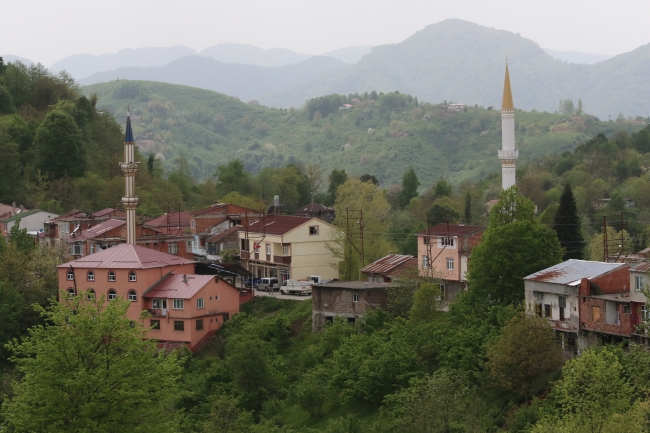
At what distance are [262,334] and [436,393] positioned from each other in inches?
538

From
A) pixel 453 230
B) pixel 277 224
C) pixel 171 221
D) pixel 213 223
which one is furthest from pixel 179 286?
pixel 171 221

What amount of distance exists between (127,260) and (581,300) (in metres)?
22.0

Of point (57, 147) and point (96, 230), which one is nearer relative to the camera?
point (96, 230)

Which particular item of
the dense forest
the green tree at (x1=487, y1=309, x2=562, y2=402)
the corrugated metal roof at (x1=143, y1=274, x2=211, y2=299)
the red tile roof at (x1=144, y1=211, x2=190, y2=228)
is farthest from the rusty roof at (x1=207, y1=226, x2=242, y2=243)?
the green tree at (x1=487, y1=309, x2=562, y2=402)

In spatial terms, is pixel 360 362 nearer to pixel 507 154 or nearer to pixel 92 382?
pixel 92 382

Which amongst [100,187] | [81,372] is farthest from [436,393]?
[100,187]

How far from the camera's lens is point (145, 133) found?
193 meters

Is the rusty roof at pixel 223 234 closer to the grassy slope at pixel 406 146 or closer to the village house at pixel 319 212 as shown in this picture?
the village house at pixel 319 212

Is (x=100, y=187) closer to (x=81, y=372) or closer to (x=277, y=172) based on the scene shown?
(x=277, y=172)

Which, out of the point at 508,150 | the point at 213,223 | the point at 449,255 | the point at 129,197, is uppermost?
the point at 508,150

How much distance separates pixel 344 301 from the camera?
1703 inches

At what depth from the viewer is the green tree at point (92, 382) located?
22984mm

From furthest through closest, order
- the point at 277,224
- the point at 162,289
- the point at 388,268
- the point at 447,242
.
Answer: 1. the point at 277,224
2. the point at 388,268
3. the point at 162,289
4. the point at 447,242

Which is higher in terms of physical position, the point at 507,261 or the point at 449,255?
the point at 507,261
